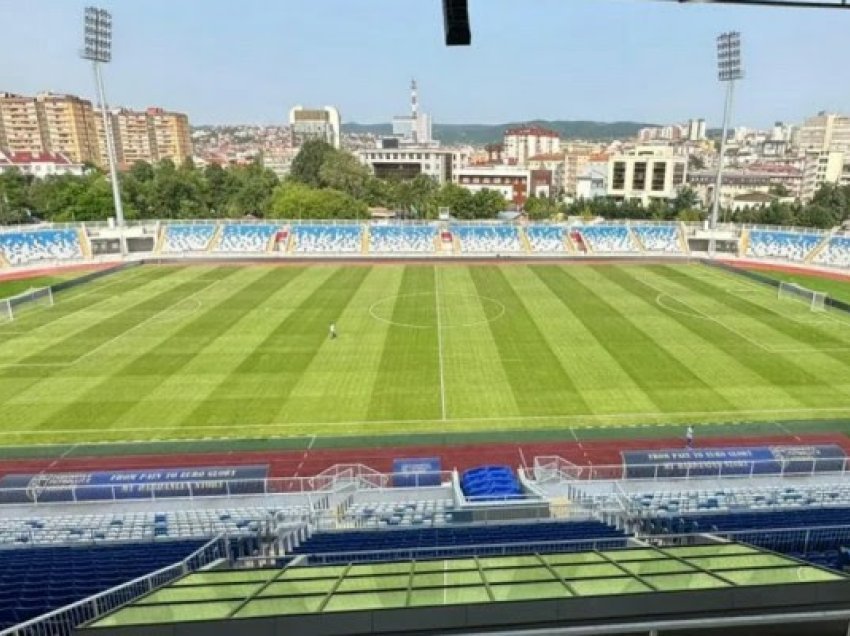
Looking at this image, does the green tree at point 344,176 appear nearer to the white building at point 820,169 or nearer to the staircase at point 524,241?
the staircase at point 524,241

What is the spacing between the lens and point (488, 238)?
174 ft

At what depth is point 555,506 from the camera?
12.4m

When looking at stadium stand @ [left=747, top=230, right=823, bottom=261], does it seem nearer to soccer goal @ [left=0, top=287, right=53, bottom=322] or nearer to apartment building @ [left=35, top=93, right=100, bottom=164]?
soccer goal @ [left=0, top=287, right=53, bottom=322]

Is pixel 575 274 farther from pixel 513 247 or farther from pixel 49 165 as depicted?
pixel 49 165

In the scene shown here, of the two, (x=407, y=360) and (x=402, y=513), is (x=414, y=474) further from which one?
(x=407, y=360)

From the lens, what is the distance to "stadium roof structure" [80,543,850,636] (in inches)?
145

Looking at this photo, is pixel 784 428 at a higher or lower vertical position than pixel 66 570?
lower

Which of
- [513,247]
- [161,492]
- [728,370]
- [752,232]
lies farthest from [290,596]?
[752,232]

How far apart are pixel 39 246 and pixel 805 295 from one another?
5353 centimetres

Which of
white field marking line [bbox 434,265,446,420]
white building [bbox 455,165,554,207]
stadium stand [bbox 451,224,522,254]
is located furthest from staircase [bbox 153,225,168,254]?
white building [bbox 455,165,554,207]

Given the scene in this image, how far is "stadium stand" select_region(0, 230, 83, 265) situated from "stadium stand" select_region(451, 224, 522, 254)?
103ft

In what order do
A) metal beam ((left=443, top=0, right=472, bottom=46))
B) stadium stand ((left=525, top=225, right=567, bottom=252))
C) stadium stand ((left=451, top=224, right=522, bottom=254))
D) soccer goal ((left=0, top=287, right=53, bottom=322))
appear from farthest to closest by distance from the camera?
stadium stand ((left=451, top=224, right=522, bottom=254))
stadium stand ((left=525, top=225, right=567, bottom=252))
soccer goal ((left=0, top=287, right=53, bottom=322))
metal beam ((left=443, top=0, right=472, bottom=46))

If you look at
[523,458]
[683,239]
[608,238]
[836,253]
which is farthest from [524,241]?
[523,458]

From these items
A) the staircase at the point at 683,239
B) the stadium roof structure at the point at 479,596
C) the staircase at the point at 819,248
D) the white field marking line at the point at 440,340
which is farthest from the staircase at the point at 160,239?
the staircase at the point at 819,248
